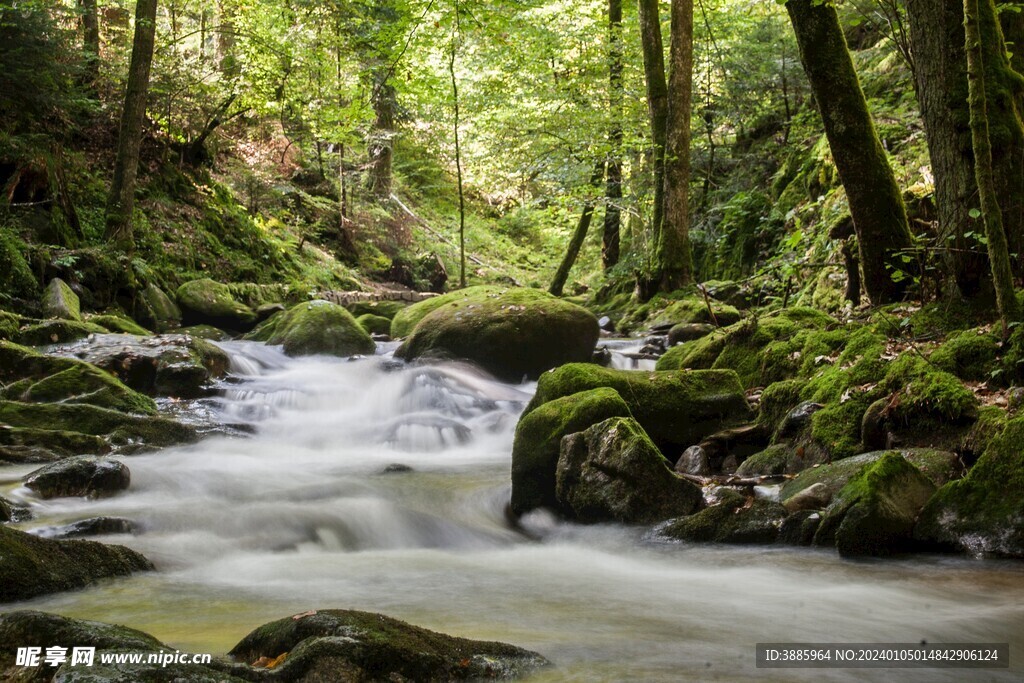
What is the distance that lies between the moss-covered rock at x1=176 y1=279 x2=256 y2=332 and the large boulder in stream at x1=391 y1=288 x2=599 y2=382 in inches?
185

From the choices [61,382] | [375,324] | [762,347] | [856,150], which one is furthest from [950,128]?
[375,324]

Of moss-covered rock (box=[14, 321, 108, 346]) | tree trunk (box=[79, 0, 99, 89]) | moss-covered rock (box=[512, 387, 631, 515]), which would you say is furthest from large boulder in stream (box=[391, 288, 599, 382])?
tree trunk (box=[79, 0, 99, 89])

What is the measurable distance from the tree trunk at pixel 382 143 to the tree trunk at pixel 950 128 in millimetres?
15428

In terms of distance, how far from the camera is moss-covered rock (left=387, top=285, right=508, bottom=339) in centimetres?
1181

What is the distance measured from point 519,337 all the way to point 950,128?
6.05 metres

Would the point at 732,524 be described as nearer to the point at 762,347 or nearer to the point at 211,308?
the point at 762,347

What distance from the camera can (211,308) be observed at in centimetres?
1342

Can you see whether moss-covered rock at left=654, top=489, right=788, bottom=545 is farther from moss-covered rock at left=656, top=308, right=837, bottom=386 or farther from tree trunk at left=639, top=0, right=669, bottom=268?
tree trunk at left=639, top=0, right=669, bottom=268

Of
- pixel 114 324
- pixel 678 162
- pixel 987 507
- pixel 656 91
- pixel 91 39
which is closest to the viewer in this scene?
pixel 987 507

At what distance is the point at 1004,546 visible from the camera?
12.9ft

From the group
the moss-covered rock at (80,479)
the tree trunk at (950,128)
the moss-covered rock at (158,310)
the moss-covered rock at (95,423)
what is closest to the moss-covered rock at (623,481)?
the tree trunk at (950,128)

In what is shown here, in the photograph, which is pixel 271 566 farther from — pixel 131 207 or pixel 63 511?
pixel 131 207

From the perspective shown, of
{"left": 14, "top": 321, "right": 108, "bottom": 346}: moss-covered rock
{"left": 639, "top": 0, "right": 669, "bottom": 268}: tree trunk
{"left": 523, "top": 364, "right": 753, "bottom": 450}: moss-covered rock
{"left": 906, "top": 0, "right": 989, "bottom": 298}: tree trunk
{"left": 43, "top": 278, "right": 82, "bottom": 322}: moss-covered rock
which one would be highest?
{"left": 639, "top": 0, "right": 669, "bottom": 268}: tree trunk

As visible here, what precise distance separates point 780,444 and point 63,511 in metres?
5.33
